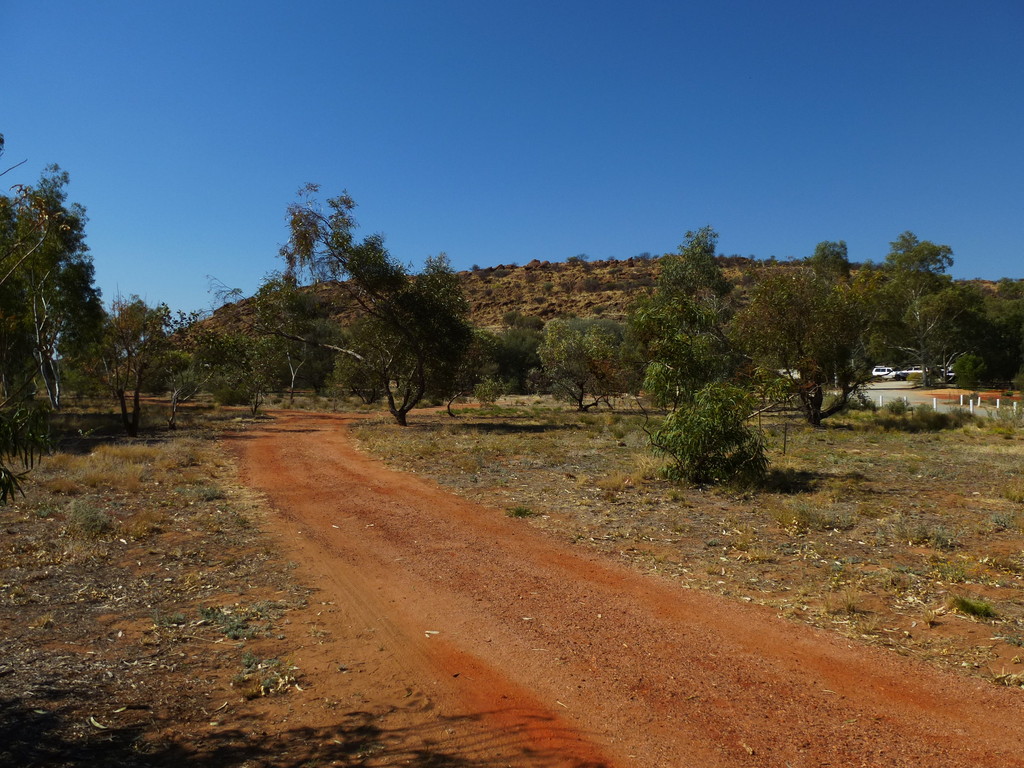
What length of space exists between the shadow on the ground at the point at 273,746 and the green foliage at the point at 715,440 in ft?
27.9

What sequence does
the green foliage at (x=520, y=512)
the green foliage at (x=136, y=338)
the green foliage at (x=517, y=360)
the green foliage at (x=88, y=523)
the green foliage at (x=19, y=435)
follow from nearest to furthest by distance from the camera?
the green foliage at (x=19, y=435), the green foliage at (x=88, y=523), the green foliage at (x=520, y=512), the green foliage at (x=136, y=338), the green foliage at (x=517, y=360)

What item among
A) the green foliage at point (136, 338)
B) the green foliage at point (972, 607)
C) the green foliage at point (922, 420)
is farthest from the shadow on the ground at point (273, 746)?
the green foliage at point (922, 420)

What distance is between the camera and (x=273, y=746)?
13.7 ft

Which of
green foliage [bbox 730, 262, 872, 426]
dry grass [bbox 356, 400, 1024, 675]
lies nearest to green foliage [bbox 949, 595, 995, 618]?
dry grass [bbox 356, 400, 1024, 675]

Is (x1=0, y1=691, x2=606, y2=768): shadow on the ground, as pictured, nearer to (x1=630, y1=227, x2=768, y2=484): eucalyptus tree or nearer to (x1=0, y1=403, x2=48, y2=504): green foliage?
(x1=0, y1=403, x2=48, y2=504): green foliage

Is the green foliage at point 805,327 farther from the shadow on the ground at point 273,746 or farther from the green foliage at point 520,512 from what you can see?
the shadow on the ground at point 273,746

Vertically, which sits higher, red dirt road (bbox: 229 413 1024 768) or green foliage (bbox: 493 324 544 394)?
green foliage (bbox: 493 324 544 394)

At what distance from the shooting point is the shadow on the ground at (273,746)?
3967mm

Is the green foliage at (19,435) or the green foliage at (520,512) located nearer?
the green foliage at (19,435)

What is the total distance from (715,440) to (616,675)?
7.87 m

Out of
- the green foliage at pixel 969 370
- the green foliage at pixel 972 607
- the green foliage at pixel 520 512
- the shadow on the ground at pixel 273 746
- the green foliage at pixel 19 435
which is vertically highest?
the green foliage at pixel 969 370

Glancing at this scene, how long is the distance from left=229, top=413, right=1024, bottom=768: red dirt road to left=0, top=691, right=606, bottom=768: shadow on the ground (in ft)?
0.09

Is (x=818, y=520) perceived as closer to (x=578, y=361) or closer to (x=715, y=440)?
(x=715, y=440)

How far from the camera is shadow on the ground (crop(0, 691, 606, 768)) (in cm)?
397
